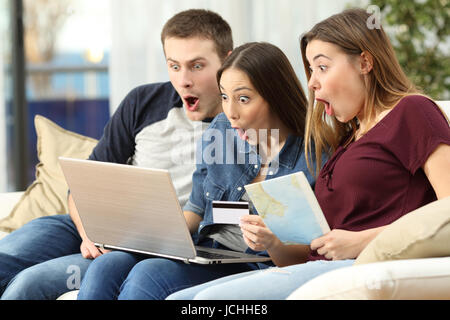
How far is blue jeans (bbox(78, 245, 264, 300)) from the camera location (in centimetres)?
150

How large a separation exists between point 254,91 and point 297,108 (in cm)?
13

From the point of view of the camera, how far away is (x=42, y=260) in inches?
77.6

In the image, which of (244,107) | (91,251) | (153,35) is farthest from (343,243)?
(153,35)

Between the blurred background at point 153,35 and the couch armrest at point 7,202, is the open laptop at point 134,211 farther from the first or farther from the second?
the blurred background at point 153,35

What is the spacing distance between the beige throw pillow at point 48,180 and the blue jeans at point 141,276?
0.82 metres

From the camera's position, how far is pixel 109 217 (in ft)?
5.23

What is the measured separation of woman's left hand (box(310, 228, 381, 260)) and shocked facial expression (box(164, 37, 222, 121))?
0.74 metres

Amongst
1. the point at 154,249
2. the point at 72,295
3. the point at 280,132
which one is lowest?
the point at 72,295

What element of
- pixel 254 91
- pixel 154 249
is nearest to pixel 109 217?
pixel 154 249

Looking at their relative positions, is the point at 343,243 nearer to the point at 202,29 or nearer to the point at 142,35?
the point at 202,29

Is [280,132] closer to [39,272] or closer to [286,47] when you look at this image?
[39,272]

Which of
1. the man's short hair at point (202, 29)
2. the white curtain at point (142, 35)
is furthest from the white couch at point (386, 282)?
the white curtain at point (142, 35)

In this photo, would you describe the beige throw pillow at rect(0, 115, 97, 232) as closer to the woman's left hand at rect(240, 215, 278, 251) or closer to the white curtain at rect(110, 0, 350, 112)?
the woman's left hand at rect(240, 215, 278, 251)

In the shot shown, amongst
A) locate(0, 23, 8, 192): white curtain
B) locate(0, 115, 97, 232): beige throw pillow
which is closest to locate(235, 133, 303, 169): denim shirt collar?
locate(0, 115, 97, 232): beige throw pillow
